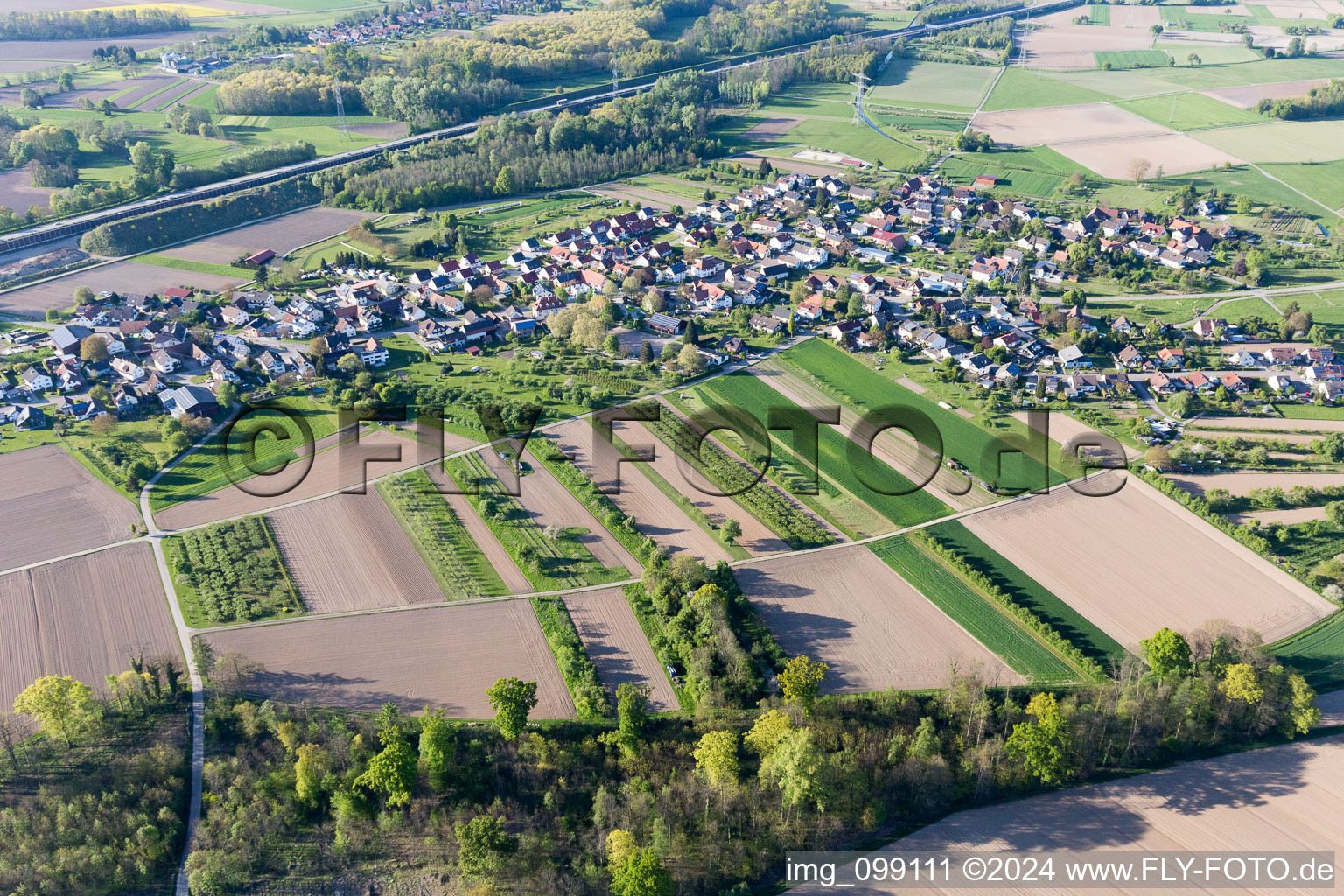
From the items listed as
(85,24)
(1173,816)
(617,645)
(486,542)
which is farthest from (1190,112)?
(85,24)

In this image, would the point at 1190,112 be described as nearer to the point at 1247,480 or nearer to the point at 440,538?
the point at 1247,480

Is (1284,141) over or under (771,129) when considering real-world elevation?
under

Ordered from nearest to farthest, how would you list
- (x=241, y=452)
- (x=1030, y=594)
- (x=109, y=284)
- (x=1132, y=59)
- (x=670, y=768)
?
1. (x=670, y=768)
2. (x=1030, y=594)
3. (x=241, y=452)
4. (x=109, y=284)
5. (x=1132, y=59)

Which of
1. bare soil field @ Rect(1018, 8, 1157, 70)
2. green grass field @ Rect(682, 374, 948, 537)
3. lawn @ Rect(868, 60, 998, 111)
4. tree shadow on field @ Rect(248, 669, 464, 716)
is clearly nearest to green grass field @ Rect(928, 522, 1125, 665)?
green grass field @ Rect(682, 374, 948, 537)

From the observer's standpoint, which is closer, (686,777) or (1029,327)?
(686,777)

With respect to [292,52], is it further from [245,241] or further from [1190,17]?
[1190,17]

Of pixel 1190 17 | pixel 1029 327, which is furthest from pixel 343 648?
pixel 1190 17

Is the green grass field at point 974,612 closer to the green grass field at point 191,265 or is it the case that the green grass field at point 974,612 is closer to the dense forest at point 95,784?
the dense forest at point 95,784
